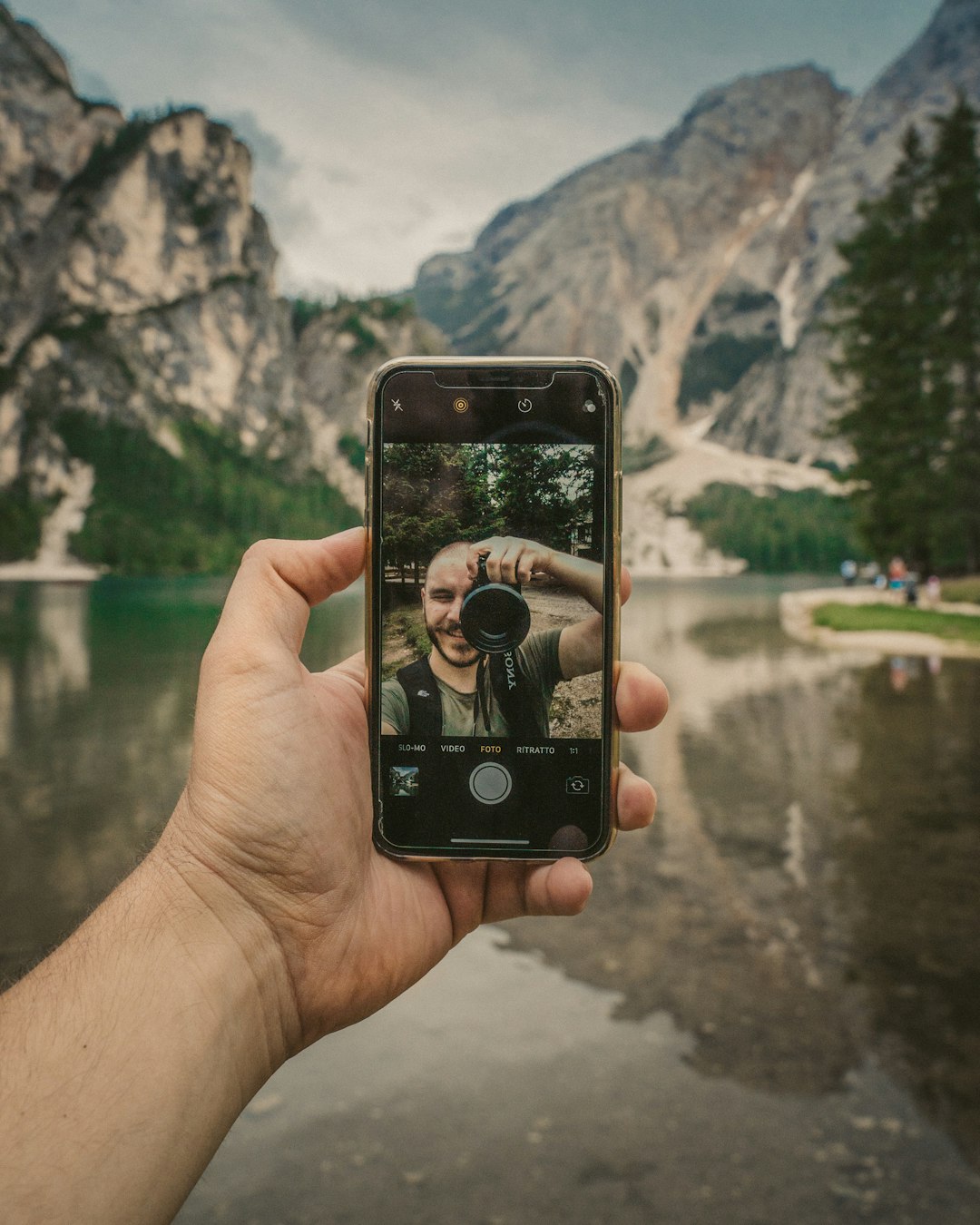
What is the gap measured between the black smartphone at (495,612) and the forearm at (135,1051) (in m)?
0.59

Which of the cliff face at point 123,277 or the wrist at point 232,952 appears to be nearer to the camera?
the wrist at point 232,952

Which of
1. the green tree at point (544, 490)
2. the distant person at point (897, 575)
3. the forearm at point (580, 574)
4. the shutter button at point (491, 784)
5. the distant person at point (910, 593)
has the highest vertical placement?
the distant person at point (897, 575)

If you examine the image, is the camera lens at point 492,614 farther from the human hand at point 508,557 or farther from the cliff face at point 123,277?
the cliff face at point 123,277

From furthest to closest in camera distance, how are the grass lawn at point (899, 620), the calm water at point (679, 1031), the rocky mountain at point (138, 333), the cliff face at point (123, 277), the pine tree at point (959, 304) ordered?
the cliff face at point (123, 277) → the rocky mountain at point (138, 333) → the pine tree at point (959, 304) → the grass lawn at point (899, 620) → the calm water at point (679, 1031)

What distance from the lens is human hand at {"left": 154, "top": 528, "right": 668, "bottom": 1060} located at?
7.61 feet

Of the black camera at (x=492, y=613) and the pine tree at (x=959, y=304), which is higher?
the pine tree at (x=959, y=304)

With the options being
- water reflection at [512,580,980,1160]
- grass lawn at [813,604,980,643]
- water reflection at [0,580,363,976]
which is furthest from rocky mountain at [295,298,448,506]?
water reflection at [512,580,980,1160]

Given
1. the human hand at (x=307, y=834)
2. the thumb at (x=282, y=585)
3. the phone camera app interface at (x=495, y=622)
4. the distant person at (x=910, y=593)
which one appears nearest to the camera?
the human hand at (x=307, y=834)

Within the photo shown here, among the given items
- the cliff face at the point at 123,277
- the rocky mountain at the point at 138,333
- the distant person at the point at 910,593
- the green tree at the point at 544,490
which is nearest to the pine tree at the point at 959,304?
the distant person at the point at 910,593

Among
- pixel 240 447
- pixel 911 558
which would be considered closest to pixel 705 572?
pixel 911 558

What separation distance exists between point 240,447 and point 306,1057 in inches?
6536

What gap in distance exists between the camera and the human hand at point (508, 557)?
2547mm

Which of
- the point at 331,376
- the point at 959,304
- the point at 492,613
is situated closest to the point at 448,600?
the point at 492,613

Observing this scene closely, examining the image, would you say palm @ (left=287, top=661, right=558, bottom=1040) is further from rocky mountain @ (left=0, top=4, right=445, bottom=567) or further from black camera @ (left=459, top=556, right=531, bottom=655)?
rocky mountain @ (left=0, top=4, right=445, bottom=567)
